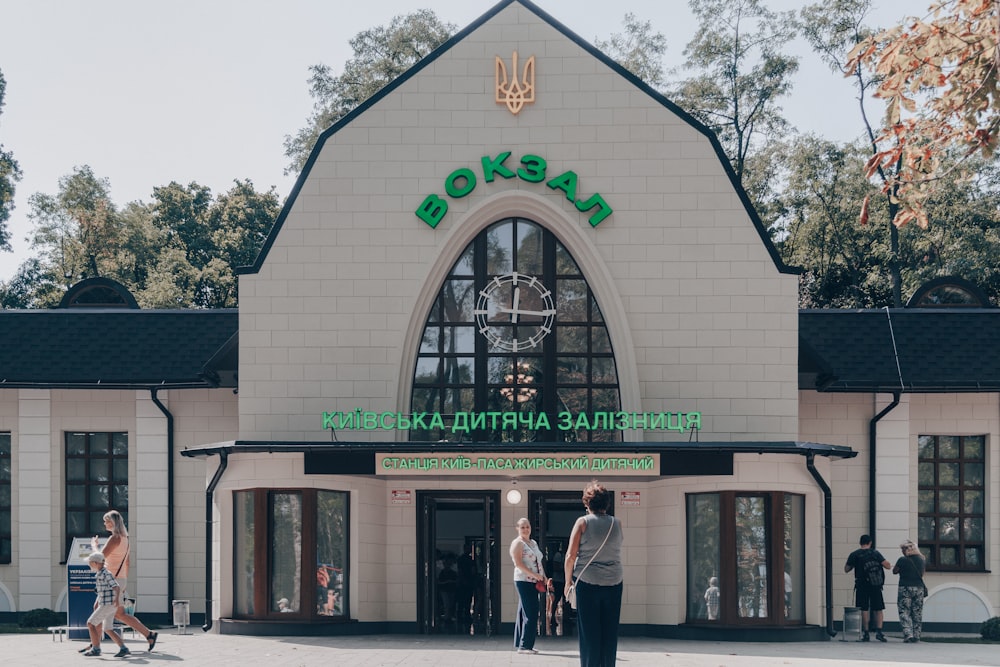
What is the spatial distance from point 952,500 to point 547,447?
813cm

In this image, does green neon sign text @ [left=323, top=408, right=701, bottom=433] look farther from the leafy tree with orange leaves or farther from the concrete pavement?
the leafy tree with orange leaves

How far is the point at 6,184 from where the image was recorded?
39938mm

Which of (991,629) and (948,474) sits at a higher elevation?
(948,474)

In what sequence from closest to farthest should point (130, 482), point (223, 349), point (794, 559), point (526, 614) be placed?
1. point (526, 614)
2. point (794, 559)
3. point (223, 349)
4. point (130, 482)

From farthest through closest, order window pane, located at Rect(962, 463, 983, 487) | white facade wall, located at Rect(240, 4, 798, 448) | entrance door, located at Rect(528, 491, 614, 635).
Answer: window pane, located at Rect(962, 463, 983, 487) < entrance door, located at Rect(528, 491, 614, 635) < white facade wall, located at Rect(240, 4, 798, 448)

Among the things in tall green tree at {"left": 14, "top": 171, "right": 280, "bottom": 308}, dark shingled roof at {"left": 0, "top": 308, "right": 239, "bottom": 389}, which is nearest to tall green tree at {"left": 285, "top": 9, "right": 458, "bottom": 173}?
tall green tree at {"left": 14, "top": 171, "right": 280, "bottom": 308}

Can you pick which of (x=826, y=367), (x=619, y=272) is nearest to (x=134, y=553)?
(x=619, y=272)

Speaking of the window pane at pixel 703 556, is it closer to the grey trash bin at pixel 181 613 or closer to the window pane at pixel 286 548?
the window pane at pixel 286 548

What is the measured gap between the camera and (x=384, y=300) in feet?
68.5

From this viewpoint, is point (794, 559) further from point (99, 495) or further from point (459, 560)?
point (99, 495)

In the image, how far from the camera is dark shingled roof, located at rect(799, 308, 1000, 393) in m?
22.1

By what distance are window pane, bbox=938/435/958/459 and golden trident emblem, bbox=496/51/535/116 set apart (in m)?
9.19

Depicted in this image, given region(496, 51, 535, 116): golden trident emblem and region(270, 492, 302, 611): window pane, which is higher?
region(496, 51, 535, 116): golden trident emblem

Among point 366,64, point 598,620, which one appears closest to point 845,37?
point 366,64
